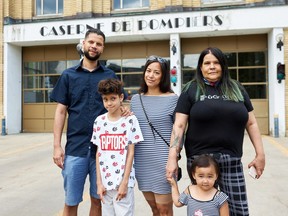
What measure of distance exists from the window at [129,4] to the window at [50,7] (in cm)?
283

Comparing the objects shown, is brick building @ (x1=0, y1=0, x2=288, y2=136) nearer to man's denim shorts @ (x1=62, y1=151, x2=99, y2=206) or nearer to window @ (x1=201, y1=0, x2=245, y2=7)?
window @ (x1=201, y1=0, x2=245, y2=7)

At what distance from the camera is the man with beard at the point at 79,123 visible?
10.1 ft

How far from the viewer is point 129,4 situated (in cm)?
1491

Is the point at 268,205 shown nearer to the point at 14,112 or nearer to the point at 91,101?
the point at 91,101

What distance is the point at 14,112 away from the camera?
15727mm

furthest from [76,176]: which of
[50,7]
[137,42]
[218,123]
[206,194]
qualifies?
[50,7]

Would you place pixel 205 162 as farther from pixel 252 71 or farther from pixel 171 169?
pixel 252 71

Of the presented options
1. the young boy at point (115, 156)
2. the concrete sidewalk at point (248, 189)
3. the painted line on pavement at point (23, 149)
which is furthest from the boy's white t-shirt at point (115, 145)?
the painted line on pavement at point (23, 149)

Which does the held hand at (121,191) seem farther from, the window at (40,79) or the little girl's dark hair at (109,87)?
the window at (40,79)

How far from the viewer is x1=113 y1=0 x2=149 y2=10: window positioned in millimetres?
14711

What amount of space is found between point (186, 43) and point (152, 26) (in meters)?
1.93

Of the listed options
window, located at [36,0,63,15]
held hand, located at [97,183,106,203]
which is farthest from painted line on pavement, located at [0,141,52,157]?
held hand, located at [97,183,106,203]

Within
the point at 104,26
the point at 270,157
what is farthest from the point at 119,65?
the point at 270,157

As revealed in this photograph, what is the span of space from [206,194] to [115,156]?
32.6 inches
